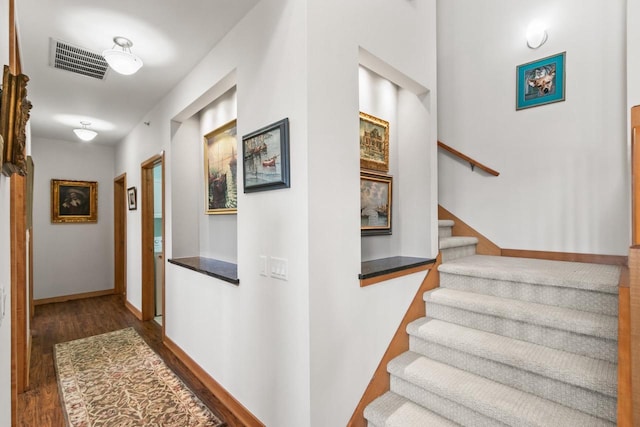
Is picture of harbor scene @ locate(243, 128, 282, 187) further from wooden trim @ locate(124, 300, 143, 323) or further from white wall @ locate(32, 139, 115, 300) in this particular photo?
white wall @ locate(32, 139, 115, 300)

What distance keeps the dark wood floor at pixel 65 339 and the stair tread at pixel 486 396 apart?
1.24 m

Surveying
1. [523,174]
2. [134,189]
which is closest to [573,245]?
[523,174]

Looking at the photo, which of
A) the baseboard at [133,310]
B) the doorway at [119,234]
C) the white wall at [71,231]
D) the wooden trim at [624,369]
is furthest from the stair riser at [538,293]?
the white wall at [71,231]

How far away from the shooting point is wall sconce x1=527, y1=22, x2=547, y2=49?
114 inches

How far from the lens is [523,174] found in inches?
119

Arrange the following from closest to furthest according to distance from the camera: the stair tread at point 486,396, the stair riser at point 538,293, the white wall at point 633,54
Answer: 1. the stair tread at point 486,396
2. the stair riser at point 538,293
3. the white wall at point 633,54

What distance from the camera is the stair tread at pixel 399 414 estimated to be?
5.75 ft

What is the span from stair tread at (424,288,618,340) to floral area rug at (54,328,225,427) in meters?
1.85

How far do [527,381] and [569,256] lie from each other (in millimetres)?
1605

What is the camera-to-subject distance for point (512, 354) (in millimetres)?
1782

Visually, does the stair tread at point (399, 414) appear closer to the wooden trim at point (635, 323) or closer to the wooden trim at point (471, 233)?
the wooden trim at point (635, 323)

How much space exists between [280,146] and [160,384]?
2.23 meters

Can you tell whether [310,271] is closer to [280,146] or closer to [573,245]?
[280,146]

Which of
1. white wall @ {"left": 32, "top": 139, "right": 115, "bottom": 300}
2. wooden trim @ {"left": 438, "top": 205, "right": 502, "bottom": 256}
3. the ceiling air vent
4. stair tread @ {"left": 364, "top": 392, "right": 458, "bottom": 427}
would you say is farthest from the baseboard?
wooden trim @ {"left": 438, "top": 205, "right": 502, "bottom": 256}
